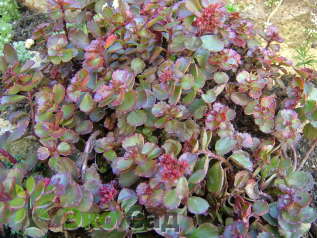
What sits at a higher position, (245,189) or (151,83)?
(151,83)

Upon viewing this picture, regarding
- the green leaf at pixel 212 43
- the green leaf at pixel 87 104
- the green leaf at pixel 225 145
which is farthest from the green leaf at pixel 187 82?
the green leaf at pixel 87 104

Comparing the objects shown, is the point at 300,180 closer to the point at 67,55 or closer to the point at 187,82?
the point at 187,82

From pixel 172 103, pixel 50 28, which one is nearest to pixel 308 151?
pixel 172 103

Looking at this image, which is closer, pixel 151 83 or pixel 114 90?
pixel 114 90

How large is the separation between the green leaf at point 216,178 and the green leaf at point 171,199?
8.2 inches

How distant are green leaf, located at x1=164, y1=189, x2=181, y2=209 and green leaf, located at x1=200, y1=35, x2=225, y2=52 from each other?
0.58 metres

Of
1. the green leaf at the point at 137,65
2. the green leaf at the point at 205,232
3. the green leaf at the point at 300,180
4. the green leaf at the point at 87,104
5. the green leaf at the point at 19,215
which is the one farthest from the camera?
the green leaf at the point at 137,65

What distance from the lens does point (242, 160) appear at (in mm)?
1475

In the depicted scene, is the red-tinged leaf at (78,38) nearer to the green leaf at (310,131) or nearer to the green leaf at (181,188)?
the green leaf at (181,188)

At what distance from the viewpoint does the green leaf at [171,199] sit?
128 centimetres

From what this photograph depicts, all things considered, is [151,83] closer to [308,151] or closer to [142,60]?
[142,60]

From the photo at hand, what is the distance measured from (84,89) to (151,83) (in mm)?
255

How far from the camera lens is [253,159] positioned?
5.38ft

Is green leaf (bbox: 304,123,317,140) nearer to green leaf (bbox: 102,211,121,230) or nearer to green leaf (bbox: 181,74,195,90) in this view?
green leaf (bbox: 181,74,195,90)
